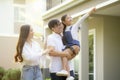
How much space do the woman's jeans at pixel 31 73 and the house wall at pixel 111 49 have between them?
19.0 feet

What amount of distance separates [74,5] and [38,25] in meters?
10.4

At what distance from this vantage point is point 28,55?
14.8 ft

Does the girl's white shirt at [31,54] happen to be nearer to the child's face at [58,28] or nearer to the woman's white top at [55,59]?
the woman's white top at [55,59]

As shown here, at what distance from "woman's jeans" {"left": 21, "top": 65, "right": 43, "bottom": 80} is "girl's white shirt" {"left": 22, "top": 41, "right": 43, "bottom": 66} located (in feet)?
0.21

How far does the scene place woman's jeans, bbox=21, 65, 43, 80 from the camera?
15.1 feet

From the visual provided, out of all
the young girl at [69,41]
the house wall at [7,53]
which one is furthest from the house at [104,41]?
the house wall at [7,53]

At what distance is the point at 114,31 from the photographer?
10.4 meters

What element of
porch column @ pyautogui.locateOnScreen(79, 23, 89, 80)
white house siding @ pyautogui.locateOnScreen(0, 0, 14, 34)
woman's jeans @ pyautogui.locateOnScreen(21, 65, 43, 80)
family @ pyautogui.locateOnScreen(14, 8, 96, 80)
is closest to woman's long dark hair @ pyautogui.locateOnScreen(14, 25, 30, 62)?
family @ pyautogui.locateOnScreen(14, 8, 96, 80)

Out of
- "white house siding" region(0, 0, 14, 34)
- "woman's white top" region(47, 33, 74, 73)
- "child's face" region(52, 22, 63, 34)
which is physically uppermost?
"white house siding" region(0, 0, 14, 34)

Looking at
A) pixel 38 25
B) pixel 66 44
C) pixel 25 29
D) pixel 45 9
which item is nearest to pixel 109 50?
pixel 45 9

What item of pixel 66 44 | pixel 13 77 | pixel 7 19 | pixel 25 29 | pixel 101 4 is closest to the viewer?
pixel 25 29

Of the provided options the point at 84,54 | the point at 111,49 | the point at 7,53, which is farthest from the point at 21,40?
the point at 7,53

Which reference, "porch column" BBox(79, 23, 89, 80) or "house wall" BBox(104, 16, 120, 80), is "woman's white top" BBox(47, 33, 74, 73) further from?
"house wall" BBox(104, 16, 120, 80)

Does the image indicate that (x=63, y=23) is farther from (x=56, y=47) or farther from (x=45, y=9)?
(x=45, y=9)
